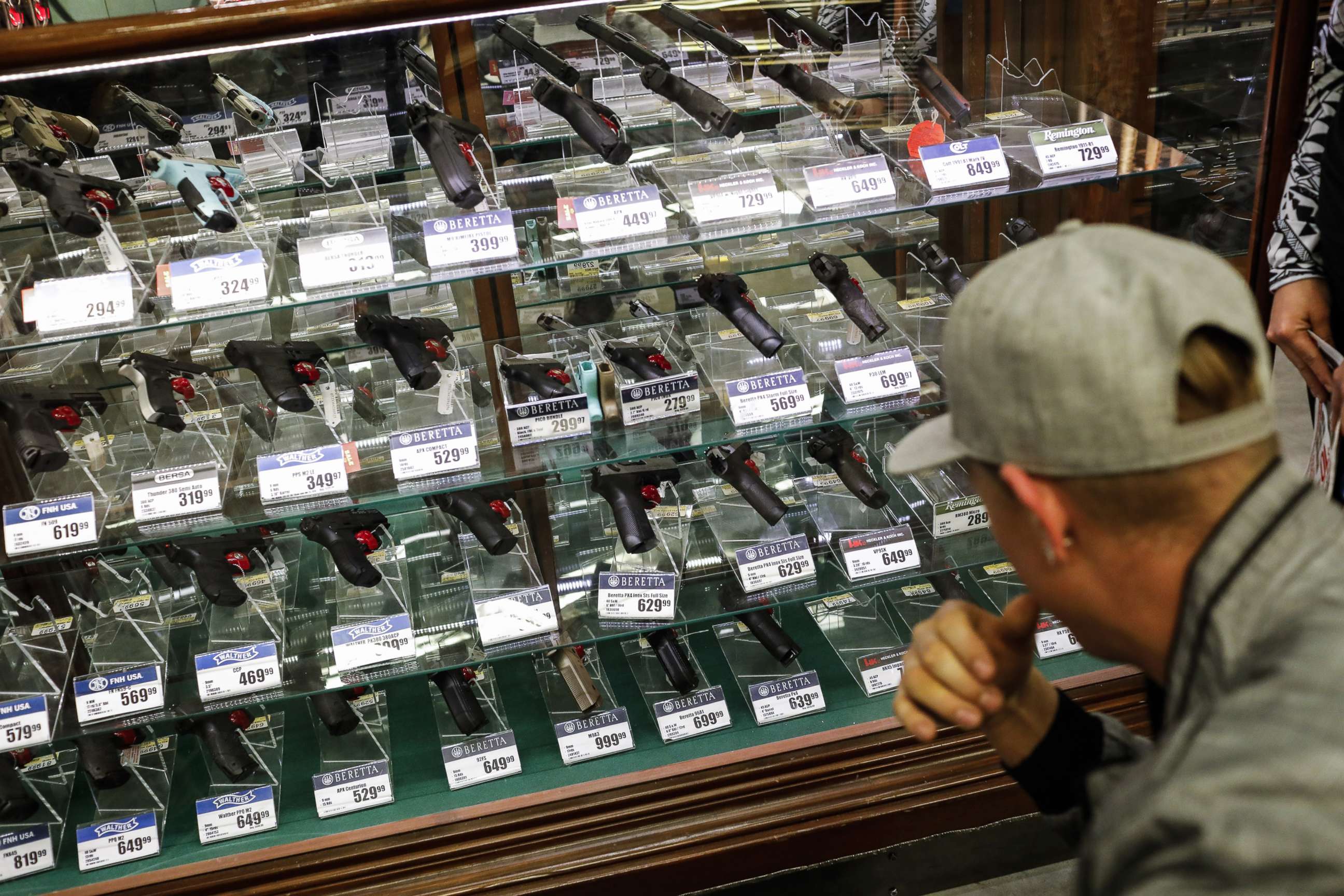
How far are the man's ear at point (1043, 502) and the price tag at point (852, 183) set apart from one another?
1.32 metres

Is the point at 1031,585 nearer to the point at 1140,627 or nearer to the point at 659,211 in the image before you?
the point at 1140,627

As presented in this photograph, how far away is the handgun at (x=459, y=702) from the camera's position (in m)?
2.37

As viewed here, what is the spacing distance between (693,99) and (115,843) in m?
1.94

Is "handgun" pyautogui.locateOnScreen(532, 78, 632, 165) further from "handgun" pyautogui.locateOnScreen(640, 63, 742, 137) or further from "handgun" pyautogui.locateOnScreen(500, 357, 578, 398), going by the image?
"handgun" pyautogui.locateOnScreen(500, 357, 578, 398)

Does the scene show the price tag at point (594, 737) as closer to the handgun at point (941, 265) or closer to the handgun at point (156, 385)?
the handgun at point (156, 385)

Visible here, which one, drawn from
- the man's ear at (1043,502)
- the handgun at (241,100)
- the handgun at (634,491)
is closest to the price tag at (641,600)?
the handgun at (634,491)

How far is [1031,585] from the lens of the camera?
39.1 inches

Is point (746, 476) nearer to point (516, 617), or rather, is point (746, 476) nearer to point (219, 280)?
point (516, 617)

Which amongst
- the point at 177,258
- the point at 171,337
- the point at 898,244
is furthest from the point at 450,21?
the point at 898,244

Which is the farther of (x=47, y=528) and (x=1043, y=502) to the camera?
(x=47, y=528)

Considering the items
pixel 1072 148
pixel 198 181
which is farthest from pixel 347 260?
pixel 1072 148

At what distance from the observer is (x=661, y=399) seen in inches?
89.7

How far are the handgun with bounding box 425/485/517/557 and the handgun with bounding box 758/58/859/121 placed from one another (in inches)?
41.3

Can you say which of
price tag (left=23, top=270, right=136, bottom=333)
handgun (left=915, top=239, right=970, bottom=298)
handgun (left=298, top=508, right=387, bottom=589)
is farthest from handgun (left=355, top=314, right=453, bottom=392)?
handgun (left=915, top=239, right=970, bottom=298)
